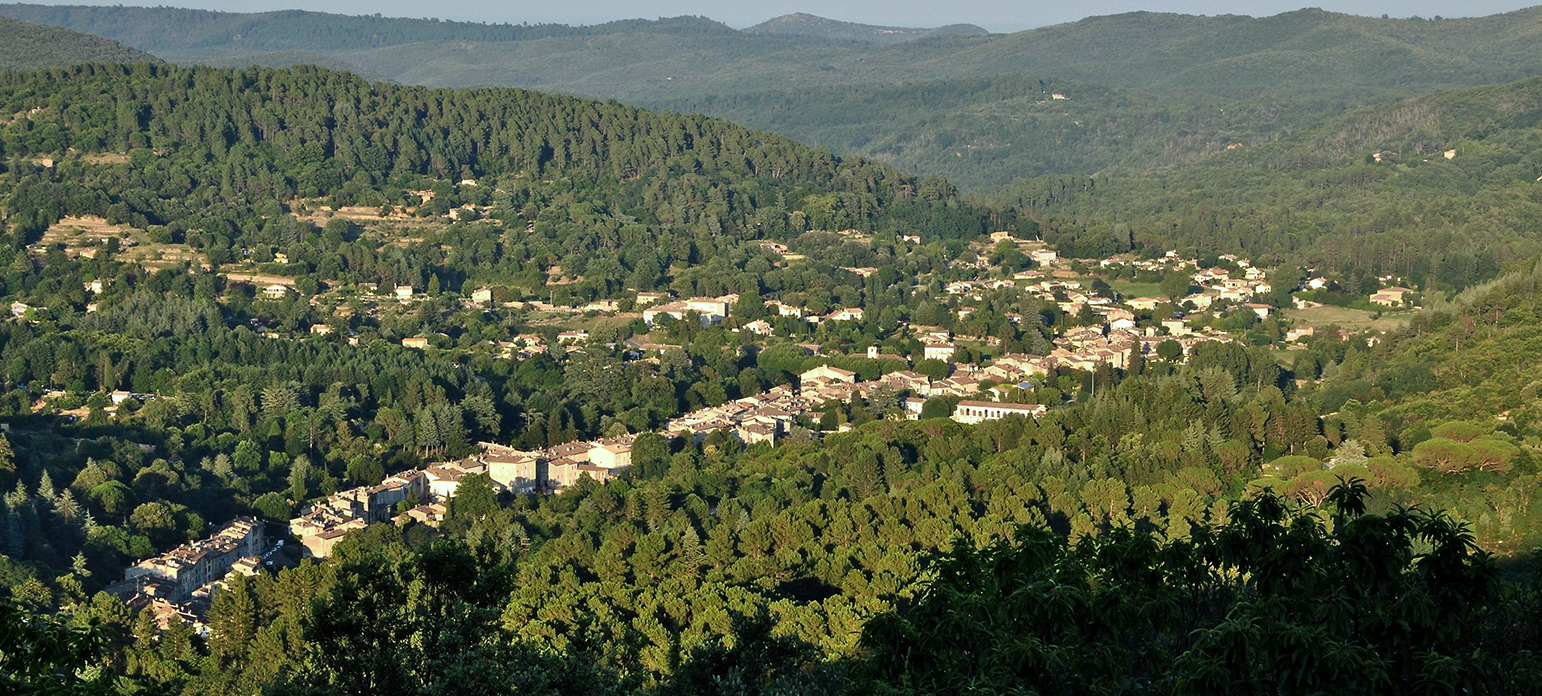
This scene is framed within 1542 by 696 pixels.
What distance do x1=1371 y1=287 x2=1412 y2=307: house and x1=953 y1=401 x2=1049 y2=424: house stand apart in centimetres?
2290

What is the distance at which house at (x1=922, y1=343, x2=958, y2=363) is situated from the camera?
168 ft

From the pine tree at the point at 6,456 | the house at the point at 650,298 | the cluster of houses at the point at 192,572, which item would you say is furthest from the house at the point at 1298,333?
the pine tree at the point at 6,456

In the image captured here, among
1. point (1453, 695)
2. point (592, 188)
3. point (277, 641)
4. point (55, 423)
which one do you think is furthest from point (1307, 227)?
point (1453, 695)

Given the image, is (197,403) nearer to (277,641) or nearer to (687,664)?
(277,641)

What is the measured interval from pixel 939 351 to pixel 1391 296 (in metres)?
19.7

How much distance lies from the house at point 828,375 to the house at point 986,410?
18.0 ft

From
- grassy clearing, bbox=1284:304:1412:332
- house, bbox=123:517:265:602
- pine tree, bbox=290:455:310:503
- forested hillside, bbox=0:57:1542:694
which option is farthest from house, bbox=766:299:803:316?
house, bbox=123:517:265:602

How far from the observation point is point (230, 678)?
19.7 meters

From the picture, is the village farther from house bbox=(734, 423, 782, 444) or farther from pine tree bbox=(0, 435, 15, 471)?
pine tree bbox=(0, 435, 15, 471)

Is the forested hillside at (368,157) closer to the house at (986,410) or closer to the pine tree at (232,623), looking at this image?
the house at (986,410)

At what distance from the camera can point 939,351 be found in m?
51.7

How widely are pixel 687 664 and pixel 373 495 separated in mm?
20141

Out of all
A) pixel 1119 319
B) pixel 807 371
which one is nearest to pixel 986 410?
pixel 807 371

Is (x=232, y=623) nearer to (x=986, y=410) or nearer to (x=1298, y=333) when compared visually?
(x=986, y=410)
